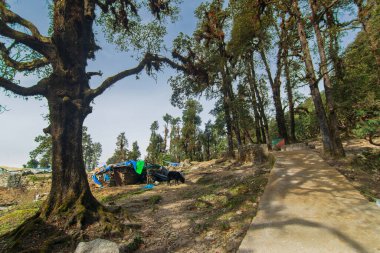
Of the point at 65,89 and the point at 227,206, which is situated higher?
the point at 65,89

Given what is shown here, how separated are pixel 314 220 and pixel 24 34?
8.85 metres

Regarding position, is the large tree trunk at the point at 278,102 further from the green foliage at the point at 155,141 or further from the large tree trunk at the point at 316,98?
the green foliage at the point at 155,141

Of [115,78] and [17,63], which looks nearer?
[17,63]

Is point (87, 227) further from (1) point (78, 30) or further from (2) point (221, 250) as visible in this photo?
(1) point (78, 30)

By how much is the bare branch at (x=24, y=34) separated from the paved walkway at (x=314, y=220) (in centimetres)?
778

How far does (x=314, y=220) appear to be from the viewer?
4.44 metres

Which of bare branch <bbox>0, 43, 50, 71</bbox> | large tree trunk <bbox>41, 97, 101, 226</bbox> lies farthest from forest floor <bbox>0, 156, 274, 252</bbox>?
bare branch <bbox>0, 43, 50, 71</bbox>

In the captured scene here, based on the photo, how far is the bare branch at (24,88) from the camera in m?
6.31

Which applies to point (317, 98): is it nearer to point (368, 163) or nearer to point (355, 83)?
point (368, 163)

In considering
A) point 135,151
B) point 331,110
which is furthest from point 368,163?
point 135,151

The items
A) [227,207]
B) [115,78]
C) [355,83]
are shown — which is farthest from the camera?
[355,83]

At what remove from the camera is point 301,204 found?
5305 mm

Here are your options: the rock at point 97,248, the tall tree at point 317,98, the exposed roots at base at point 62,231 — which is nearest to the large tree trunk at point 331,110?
the tall tree at point 317,98

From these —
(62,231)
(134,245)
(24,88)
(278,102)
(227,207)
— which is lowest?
(134,245)
